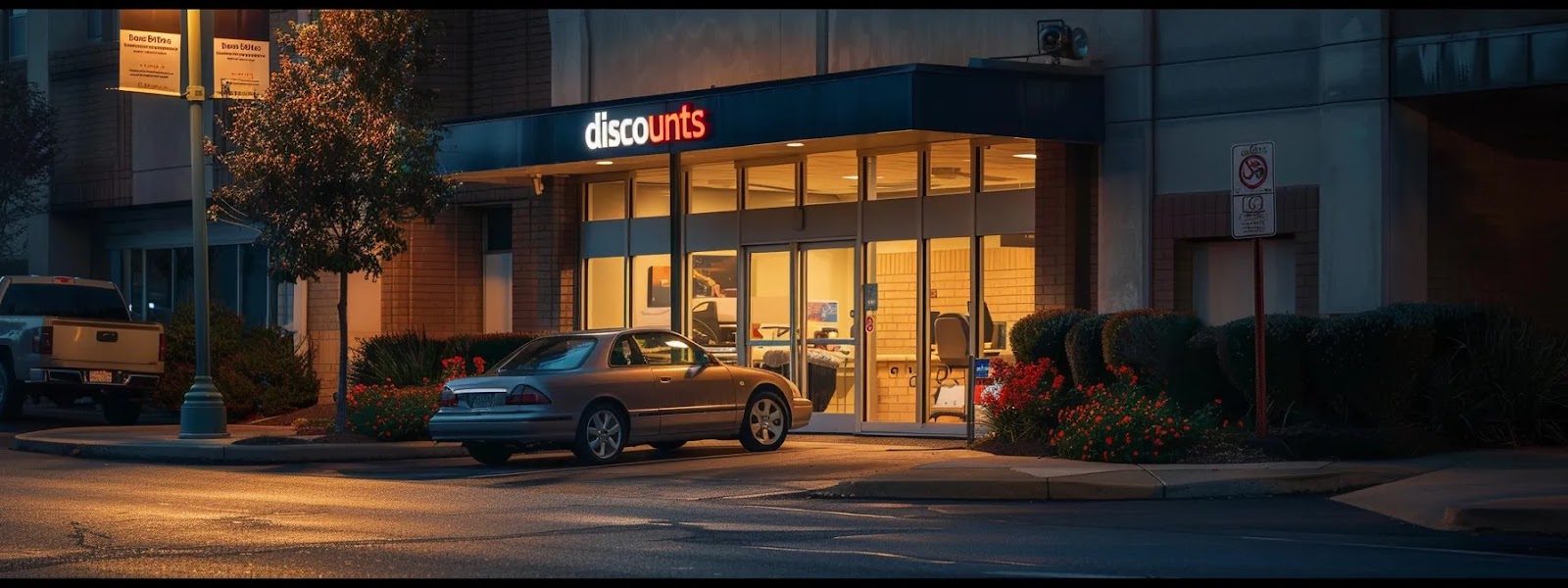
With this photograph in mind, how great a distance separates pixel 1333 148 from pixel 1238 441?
4169 millimetres

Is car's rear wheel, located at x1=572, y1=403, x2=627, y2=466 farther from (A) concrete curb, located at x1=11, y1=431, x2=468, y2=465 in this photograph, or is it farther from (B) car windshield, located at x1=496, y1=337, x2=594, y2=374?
(A) concrete curb, located at x1=11, y1=431, x2=468, y2=465

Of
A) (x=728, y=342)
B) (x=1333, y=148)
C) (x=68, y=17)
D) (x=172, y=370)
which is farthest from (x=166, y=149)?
(x=1333, y=148)

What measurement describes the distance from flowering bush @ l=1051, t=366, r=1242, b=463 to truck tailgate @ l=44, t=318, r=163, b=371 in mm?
14664

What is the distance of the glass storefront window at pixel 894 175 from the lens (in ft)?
76.5

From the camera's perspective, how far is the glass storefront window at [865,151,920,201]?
76.5 ft

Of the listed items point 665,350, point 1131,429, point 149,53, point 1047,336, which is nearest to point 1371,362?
point 1131,429

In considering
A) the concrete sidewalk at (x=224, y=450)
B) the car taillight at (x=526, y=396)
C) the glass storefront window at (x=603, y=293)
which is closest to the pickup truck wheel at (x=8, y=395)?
the concrete sidewalk at (x=224, y=450)

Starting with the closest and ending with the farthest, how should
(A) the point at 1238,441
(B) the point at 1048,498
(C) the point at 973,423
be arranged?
Answer: 1. (B) the point at 1048,498
2. (A) the point at 1238,441
3. (C) the point at 973,423

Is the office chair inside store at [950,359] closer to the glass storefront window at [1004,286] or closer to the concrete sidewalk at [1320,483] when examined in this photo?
the glass storefront window at [1004,286]

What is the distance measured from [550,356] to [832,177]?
6052 mm

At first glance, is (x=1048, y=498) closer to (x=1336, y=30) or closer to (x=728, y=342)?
(x=1336, y=30)

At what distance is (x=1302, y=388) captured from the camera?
18.2 m

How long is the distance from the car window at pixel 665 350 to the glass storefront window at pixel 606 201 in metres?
7.16

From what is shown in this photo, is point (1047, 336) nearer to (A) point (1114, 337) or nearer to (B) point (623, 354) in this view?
(A) point (1114, 337)
